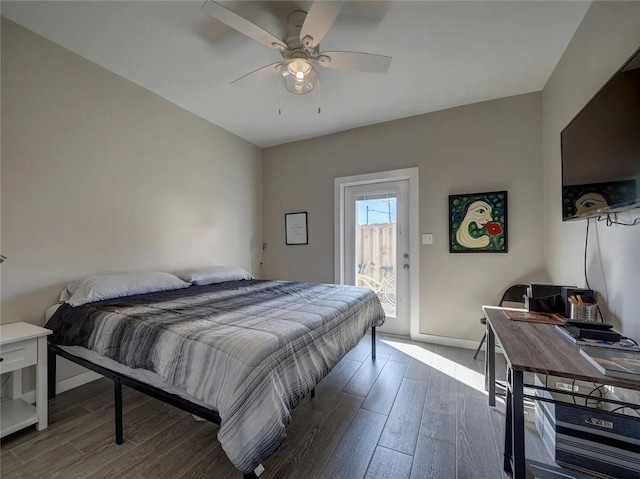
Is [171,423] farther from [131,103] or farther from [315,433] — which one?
[131,103]

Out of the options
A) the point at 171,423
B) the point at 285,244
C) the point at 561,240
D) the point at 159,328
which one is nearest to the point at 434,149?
the point at 561,240

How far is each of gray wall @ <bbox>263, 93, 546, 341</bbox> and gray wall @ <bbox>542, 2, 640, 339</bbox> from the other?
0.23 metres

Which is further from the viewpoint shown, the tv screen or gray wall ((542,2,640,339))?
gray wall ((542,2,640,339))

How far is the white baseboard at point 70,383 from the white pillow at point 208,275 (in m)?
1.07

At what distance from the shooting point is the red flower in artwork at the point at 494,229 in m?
2.84

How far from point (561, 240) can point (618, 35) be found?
1397mm

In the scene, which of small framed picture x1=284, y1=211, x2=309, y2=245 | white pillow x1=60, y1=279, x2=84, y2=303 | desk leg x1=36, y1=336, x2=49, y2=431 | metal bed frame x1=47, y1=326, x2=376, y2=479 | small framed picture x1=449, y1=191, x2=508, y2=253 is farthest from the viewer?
small framed picture x1=284, y1=211, x2=309, y2=245

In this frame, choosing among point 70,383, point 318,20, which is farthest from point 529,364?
point 70,383

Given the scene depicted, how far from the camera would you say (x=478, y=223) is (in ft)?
9.59

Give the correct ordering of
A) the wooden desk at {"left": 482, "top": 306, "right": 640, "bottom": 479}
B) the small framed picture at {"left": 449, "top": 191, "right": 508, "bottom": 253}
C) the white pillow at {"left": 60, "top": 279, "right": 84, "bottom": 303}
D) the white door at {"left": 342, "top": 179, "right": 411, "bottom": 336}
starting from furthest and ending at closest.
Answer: the white door at {"left": 342, "top": 179, "right": 411, "bottom": 336} → the small framed picture at {"left": 449, "top": 191, "right": 508, "bottom": 253} → the white pillow at {"left": 60, "top": 279, "right": 84, "bottom": 303} → the wooden desk at {"left": 482, "top": 306, "right": 640, "bottom": 479}

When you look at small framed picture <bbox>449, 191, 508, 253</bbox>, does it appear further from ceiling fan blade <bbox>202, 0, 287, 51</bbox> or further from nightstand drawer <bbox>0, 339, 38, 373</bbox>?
nightstand drawer <bbox>0, 339, 38, 373</bbox>

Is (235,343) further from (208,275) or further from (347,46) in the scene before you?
(347,46)

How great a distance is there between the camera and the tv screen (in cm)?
111

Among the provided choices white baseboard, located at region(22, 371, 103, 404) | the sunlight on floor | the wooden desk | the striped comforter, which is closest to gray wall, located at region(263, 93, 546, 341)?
the sunlight on floor
